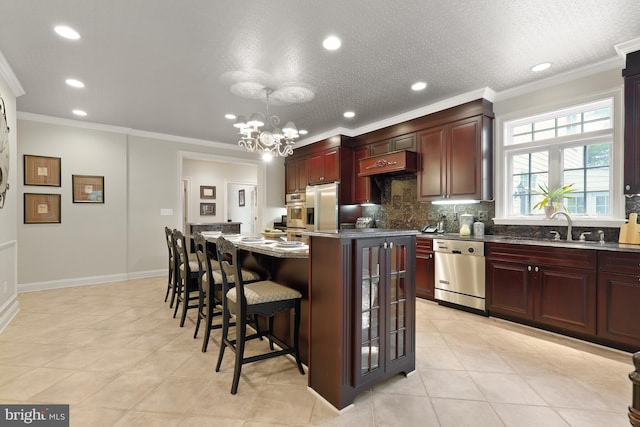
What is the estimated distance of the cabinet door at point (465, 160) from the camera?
3.74m

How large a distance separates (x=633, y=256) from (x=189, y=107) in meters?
5.07

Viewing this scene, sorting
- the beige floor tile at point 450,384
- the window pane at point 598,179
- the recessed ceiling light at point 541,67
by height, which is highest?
the recessed ceiling light at point 541,67

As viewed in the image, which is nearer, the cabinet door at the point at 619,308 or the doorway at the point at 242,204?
Answer: the cabinet door at the point at 619,308

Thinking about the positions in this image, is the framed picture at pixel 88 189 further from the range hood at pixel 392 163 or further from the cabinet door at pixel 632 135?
the cabinet door at pixel 632 135

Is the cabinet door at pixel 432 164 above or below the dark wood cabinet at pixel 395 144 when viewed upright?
below

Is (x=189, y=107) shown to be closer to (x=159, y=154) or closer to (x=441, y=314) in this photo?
(x=159, y=154)

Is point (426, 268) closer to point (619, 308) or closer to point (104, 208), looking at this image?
point (619, 308)

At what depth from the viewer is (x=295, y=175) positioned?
6.46m

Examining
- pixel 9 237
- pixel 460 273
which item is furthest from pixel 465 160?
pixel 9 237

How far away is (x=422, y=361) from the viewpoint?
7.84 feet

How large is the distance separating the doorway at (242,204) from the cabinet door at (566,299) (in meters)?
7.33

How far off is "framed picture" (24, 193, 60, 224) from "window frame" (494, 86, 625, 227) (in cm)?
642

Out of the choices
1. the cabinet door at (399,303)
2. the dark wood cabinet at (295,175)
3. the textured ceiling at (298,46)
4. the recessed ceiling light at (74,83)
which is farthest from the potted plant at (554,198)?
the recessed ceiling light at (74,83)

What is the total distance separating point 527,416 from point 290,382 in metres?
1.43
